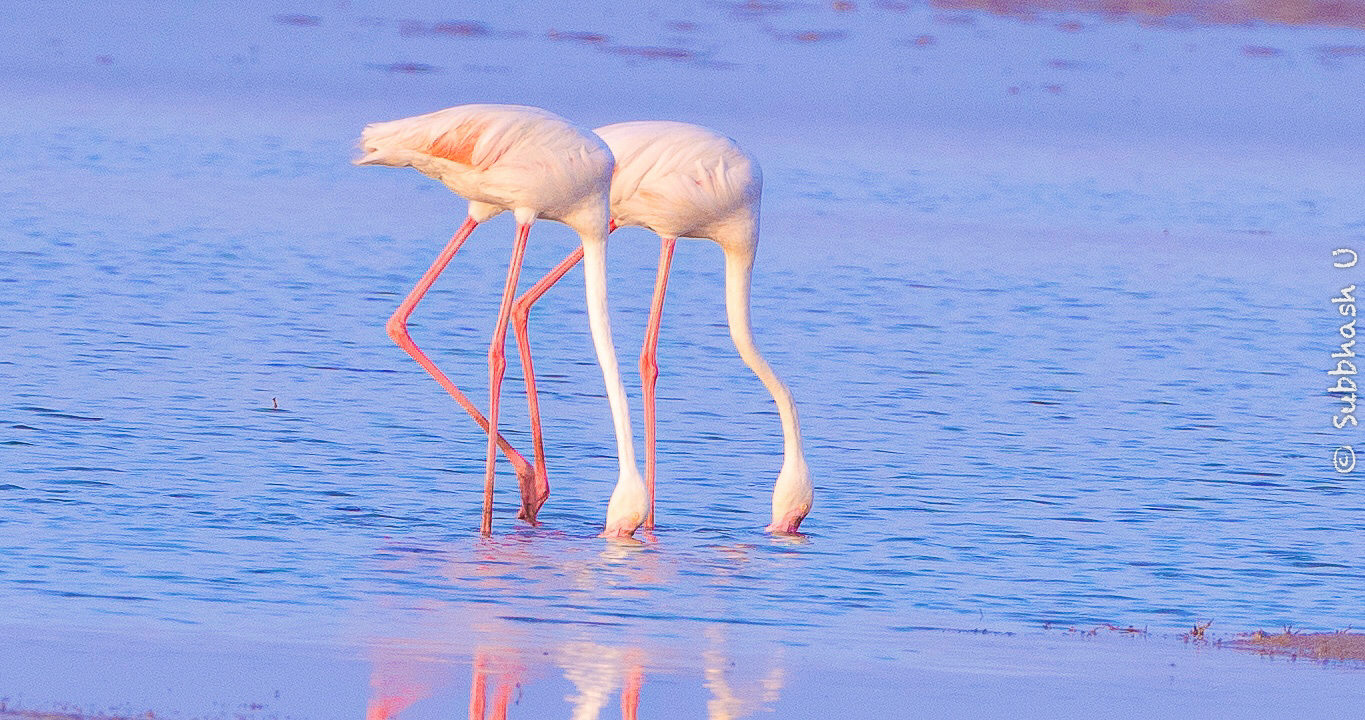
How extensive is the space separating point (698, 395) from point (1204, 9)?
26334mm

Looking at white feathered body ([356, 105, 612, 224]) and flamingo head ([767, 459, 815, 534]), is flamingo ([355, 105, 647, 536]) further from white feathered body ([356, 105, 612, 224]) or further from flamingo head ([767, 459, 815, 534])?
flamingo head ([767, 459, 815, 534])

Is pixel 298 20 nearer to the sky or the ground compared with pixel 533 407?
nearer to the ground

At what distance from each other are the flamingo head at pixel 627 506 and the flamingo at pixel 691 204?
0.15 metres

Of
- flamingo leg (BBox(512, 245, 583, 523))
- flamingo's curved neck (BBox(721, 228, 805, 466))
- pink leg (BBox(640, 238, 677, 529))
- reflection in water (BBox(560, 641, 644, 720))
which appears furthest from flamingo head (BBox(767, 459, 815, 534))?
reflection in water (BBox(560, 641, 644, 720))

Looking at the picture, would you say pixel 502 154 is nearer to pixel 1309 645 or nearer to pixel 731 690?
pixel 731 690

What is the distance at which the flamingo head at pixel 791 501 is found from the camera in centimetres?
888

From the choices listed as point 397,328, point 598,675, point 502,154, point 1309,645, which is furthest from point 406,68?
point 598,675

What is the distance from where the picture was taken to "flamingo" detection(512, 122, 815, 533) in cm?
894

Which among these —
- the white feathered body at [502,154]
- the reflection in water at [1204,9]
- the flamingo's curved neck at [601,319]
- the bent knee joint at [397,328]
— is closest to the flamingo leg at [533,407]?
the flamingo's curved neck at [601,319]

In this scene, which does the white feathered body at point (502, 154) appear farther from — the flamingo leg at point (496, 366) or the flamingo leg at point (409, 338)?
the flamingo leg at point (409, 338)

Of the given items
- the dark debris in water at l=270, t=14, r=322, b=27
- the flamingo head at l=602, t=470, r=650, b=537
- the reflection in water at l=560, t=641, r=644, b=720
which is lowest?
the dark debris in water at l=270, t=14, r=322, b=27

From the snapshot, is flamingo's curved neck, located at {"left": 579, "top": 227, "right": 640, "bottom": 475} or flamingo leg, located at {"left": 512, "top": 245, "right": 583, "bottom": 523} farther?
flamingo leg, located at {"left": 512, "top": 245, "right": 583, "bottom": 523}

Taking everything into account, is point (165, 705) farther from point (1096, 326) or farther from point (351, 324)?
point (1096, 326)

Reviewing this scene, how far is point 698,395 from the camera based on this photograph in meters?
11.5
